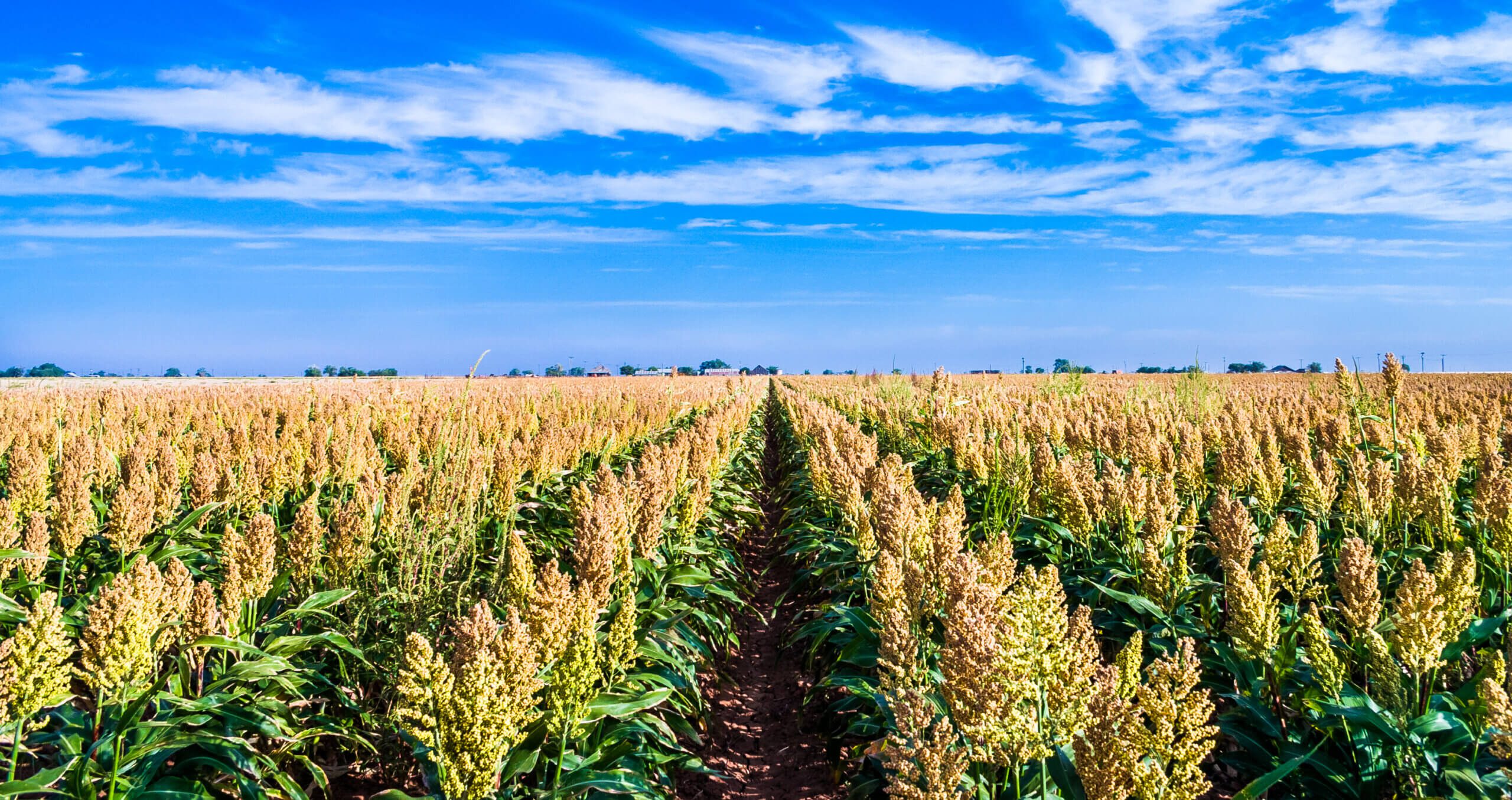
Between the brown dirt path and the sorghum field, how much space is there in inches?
1.1

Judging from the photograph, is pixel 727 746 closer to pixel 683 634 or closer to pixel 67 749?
pixel 683 634

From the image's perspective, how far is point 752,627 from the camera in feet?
21.2

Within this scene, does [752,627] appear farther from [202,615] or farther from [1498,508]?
[1498,508]

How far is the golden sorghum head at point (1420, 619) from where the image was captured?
245 cm

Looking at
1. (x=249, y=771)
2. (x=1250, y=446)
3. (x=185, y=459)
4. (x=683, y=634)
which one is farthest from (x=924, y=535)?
(x=185, y=459)

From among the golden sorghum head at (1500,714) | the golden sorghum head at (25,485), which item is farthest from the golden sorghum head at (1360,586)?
the golden sorghum head at (25,485)

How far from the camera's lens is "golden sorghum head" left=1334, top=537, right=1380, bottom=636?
2.73 meters

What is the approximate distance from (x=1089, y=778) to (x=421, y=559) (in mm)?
3577

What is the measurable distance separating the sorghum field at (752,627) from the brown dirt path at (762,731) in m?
0.03

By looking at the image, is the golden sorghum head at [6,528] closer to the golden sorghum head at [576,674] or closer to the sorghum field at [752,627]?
the sorghum field at [752,627]

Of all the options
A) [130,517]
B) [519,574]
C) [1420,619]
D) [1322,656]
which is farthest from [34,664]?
[1420,619]

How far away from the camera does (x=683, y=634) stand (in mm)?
4613

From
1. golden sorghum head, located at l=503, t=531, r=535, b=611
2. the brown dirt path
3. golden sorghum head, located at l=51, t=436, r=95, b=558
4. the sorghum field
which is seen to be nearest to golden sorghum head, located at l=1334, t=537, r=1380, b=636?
the sorghum field

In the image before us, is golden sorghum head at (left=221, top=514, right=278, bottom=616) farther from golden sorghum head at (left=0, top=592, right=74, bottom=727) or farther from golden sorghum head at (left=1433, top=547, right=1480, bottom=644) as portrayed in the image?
golden sorghum head at (left=1433, top=547, right=1480, bottom=644)
